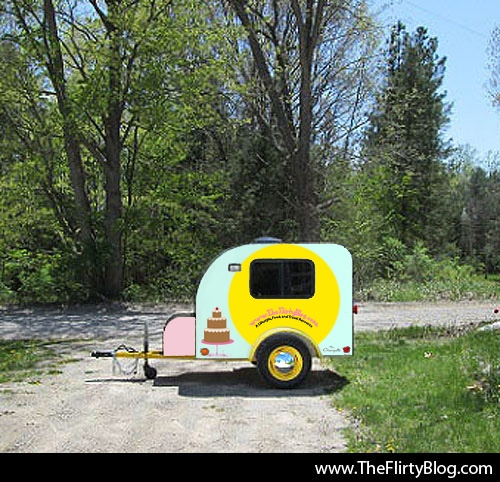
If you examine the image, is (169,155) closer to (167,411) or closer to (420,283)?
(420,283)

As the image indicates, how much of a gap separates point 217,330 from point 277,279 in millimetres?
1004

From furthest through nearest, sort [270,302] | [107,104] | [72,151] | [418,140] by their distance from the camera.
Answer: [418,140] → [72,151] → [107,104] → [270,302]

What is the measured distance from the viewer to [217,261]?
9453 mm

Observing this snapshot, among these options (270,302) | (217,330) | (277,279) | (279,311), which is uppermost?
(277,279)

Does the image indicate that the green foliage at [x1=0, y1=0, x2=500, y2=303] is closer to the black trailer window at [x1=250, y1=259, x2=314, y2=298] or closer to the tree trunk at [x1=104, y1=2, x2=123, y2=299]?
the tree trunk at [x1=104, y1=2, x2=123, y2=299]

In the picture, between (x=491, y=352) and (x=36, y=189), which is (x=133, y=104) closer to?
(x=36, y=189)

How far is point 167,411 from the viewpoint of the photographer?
320 inches

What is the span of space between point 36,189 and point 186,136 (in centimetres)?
539

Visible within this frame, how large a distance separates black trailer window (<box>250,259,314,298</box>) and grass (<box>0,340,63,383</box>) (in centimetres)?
332

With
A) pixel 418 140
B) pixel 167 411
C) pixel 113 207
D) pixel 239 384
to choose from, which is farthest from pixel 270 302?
pixel 418 140

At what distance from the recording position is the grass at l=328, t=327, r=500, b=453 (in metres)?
6.39

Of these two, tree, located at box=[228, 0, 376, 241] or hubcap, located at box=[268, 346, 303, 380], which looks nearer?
hubcap, located at box=[268, 346, 303, 380]

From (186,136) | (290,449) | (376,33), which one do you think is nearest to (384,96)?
(376,33)

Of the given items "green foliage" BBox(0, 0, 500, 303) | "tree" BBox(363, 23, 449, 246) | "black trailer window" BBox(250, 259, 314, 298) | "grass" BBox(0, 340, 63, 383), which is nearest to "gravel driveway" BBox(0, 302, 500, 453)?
"grass" BBox(0, 340, 63, 383)
